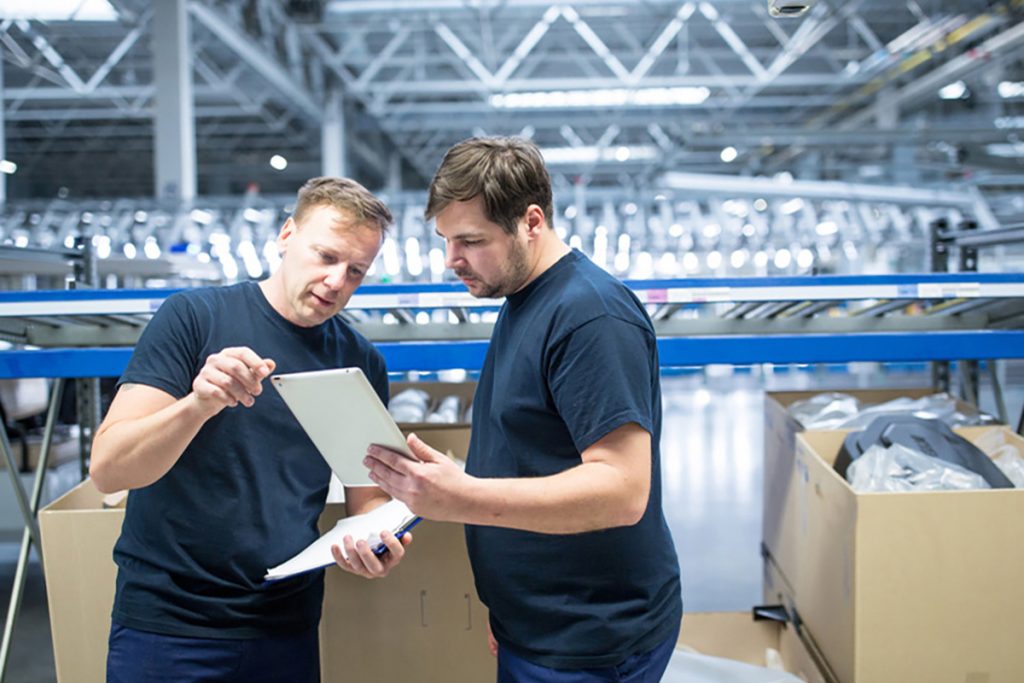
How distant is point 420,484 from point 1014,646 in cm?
154

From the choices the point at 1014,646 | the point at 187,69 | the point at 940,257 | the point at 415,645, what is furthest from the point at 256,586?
the point at 187,69

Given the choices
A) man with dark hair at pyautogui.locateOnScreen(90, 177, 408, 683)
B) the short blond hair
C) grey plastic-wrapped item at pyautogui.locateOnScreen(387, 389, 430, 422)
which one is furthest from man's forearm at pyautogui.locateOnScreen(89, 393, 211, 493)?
grey plastic-wrapped item at pyautogui.locateOnScreen(387, 389, 430, 422)

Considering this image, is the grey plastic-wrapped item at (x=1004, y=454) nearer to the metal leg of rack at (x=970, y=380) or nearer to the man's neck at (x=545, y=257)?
the metal leg of rack at (x=970, y=380)

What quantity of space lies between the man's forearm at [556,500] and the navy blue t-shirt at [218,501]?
0.54 meters

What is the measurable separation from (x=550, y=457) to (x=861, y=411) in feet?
5.33

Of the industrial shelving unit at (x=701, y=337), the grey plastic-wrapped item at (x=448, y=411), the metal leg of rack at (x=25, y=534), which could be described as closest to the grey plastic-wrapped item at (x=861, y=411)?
the industrial shelving unit at (x=701, y=337)

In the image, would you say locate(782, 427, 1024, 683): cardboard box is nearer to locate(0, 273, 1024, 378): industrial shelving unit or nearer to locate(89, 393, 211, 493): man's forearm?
locate(0, 273, 1024, 378): industrial shelving unit

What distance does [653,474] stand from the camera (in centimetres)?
129

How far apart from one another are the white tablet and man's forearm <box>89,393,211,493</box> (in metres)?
0.16

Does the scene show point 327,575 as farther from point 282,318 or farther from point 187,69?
point 187,69

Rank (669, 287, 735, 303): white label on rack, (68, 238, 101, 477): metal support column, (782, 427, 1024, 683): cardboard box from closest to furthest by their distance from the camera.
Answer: (782, 427, 1024, 683): cardboard box → (669, 287, 735, 303): white label on rack → (68, 238, 101, 477): metal support column

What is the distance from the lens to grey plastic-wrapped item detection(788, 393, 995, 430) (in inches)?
92.1

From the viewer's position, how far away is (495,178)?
47.4 inches

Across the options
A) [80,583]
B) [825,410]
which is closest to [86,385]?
[80,583]
